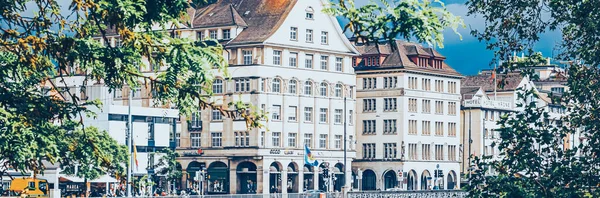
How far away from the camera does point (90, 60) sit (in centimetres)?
1532

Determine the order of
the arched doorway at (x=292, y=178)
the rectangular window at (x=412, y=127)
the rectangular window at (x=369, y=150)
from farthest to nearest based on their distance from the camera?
the rectangular window at (x=412, y=127), the rectangular window at (x=369, y=150), the arched doorway at (x=292, y=178)

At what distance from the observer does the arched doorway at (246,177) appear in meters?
132

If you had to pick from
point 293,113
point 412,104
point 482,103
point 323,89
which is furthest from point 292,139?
point 482,103

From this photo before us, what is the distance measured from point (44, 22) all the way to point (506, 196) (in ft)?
64.5

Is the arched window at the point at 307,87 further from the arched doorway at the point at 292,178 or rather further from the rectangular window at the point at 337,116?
the arched doorway at the point at 292,178

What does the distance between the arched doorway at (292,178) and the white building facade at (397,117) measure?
41.6 feet

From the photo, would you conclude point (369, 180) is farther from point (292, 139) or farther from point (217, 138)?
point (217, 138)

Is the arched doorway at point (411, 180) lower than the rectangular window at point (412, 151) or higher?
lower

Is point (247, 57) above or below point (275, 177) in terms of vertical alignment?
above

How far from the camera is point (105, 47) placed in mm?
15336

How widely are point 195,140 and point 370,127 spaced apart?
22.2 metres

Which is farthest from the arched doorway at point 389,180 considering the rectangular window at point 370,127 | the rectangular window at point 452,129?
the rectangular window at point 452,129

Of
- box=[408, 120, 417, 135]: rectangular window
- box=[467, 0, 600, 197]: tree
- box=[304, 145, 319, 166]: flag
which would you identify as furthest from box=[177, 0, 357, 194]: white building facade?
box=[467, 0, 600, 197]: tree

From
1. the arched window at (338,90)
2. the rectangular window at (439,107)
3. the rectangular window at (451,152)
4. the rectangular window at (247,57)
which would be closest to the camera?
the rectangular window at (247,57)
